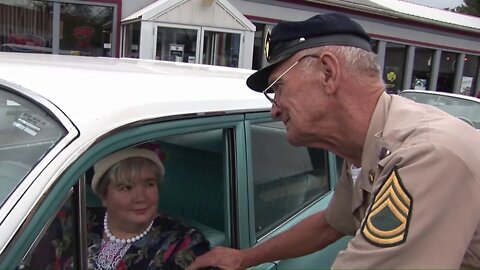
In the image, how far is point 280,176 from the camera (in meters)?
2.31

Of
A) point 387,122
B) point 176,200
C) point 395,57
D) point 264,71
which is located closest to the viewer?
point 387,122

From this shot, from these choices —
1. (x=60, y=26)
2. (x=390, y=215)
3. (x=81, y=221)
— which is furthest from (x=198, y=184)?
(x=60, y=26)

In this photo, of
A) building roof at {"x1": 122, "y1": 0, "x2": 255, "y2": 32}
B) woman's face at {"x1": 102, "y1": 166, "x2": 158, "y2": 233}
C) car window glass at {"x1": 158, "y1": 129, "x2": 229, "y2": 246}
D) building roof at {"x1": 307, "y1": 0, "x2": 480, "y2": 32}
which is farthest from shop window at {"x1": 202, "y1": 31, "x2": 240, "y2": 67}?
woman's face at {"x1": 102, "y1": 166, "x2": 158, "y2": 233}

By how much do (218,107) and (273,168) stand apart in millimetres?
571

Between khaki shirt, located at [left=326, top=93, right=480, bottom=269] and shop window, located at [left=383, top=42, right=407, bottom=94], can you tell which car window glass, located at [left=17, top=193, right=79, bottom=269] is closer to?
khaki shirt, located at [left=326, top=93, right=480, bottom=269]

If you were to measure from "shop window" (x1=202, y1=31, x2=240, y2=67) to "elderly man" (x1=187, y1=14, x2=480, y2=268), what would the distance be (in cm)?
997

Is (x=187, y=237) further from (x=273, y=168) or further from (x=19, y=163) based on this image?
(x=19, y=163)

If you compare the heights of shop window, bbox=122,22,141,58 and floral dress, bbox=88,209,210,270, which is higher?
shop window, bbox=122,22,141,58

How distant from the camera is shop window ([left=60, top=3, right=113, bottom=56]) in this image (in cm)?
1066

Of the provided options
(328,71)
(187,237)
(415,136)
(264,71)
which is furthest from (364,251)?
(187,237)

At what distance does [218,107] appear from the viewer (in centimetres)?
177

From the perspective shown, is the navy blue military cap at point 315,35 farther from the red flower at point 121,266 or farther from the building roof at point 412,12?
the building roof at point 412,12

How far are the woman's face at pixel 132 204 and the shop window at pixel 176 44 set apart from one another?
9.30m

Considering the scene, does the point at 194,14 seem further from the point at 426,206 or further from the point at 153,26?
the point at 426,206
